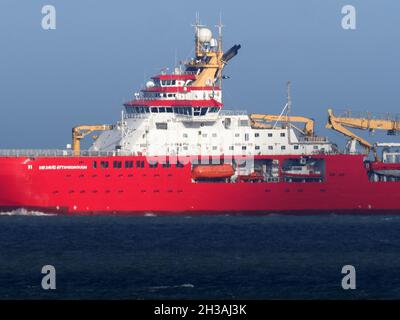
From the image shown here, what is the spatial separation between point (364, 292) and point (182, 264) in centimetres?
764

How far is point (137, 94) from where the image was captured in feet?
177

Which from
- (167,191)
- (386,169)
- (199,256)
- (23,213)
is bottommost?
(199,256)

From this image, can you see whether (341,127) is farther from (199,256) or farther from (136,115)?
(199,256)

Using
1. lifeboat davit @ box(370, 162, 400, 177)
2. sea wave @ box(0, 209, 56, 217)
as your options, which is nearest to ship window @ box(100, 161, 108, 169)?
sea wave @ box(0, 209, 56, 217)

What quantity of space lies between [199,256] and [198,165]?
1607 centimetres

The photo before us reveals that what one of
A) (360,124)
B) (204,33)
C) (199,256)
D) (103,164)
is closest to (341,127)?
(360,124)

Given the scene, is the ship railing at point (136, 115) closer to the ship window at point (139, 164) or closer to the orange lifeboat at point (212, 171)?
Answer: the ship window at point (139, 164)

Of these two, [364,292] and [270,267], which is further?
[270,267]

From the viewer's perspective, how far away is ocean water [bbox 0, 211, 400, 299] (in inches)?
1113

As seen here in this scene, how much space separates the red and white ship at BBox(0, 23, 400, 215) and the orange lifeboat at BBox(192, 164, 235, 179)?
0.18 feet

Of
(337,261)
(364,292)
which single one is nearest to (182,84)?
(337,261)

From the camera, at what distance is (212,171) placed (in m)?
51.3

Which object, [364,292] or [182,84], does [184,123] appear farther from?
[364,292]

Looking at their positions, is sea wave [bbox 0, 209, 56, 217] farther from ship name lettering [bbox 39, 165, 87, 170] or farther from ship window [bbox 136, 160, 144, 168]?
ship window [bbox 136, 160, 144, 168]
